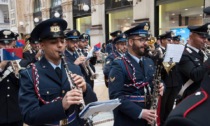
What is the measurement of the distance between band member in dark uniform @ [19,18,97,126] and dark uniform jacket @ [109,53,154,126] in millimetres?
547

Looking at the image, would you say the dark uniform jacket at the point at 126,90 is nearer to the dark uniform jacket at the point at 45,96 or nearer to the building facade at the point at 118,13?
the dark uniform jacket at the point at 45,96

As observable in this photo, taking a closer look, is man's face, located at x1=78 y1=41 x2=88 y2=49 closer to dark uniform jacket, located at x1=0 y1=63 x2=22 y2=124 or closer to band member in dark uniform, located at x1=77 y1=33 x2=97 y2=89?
band member in dark uniform, located at x1=77 y1=33 x2=97 y2=89

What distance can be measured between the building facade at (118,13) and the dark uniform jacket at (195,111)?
7.06 meters

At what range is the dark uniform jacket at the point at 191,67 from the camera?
3605 millimetres

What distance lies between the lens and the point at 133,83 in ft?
9.73

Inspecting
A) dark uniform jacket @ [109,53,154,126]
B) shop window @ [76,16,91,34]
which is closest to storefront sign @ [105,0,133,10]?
shop window @ [76,16,91,34]

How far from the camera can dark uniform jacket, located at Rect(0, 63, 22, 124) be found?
140 inches

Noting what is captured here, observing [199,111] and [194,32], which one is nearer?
[199,111]

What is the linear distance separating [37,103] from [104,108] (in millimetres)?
594

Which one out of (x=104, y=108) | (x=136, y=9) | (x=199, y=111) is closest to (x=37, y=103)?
(x=104, y=108)

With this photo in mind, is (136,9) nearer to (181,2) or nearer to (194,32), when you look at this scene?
(181,2)

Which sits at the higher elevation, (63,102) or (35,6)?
(35,6)

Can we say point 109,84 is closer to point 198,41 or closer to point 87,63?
point 198,41

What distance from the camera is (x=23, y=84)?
7.32 feet
